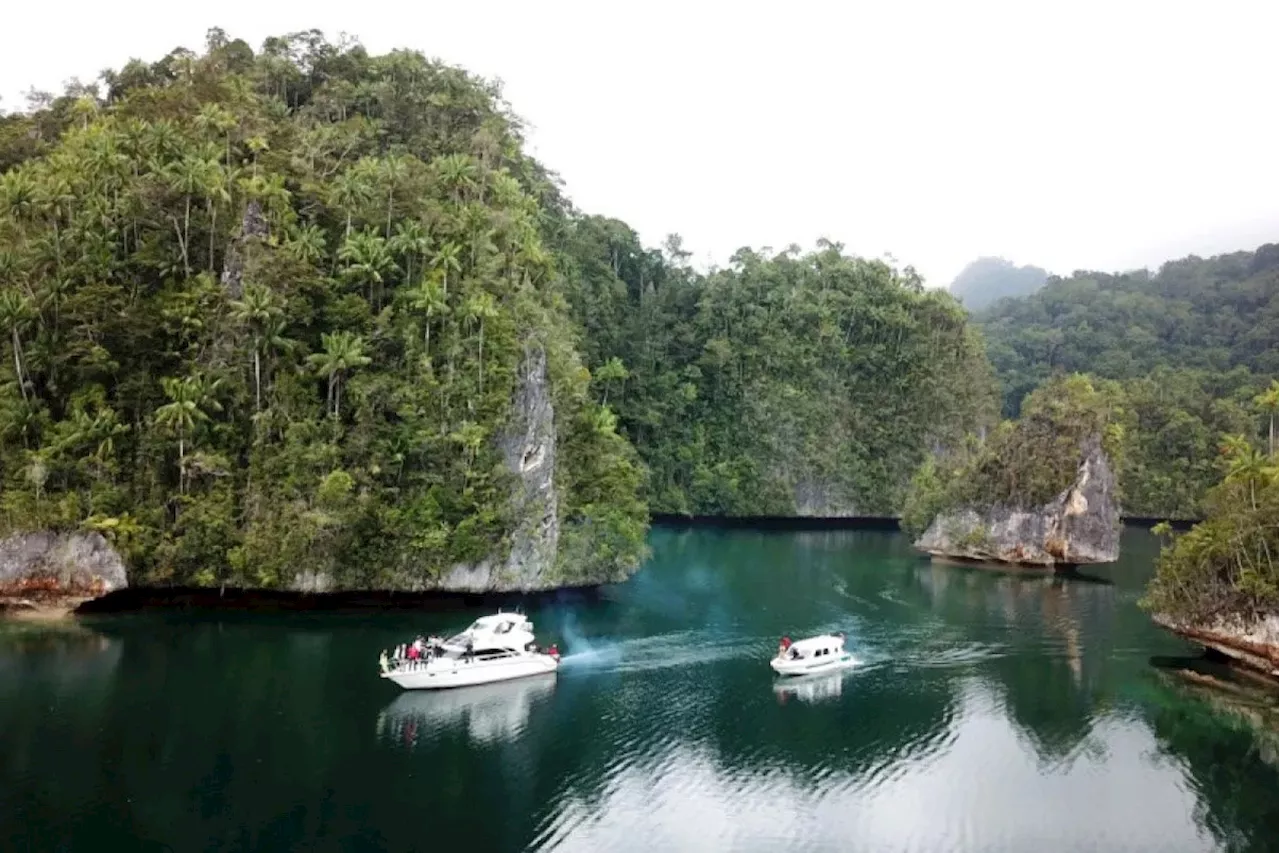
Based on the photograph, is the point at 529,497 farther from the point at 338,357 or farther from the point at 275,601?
the point at 275,601

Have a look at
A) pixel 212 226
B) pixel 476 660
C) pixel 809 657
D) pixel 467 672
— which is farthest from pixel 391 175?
pixel 809 657

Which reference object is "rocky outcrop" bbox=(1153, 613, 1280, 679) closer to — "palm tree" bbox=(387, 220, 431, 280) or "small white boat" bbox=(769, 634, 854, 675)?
"small white boat" bbox=(769, 634, 854, 675)

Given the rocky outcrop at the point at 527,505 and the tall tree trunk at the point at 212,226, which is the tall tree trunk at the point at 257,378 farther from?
the rocky outcrop at the point at 527,505

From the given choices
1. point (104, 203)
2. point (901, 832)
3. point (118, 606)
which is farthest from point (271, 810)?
point (104, 203)

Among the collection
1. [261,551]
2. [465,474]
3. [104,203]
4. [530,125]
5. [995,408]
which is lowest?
A: [261,551]

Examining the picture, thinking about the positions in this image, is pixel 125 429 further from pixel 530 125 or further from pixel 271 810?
pixel 530 125

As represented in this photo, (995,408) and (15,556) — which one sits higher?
(995,408)
